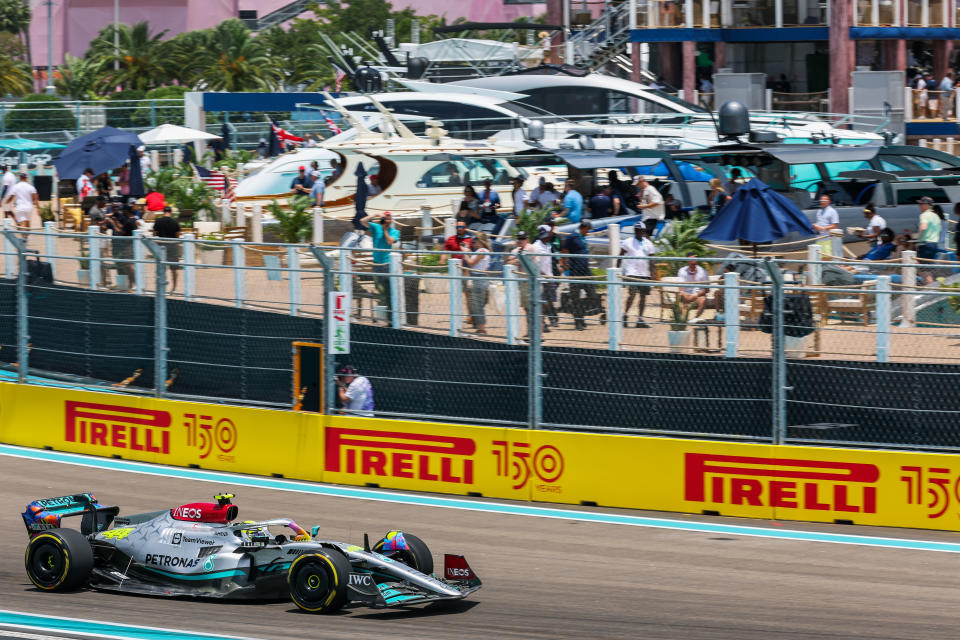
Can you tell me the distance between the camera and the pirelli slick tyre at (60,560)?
944 centimetres

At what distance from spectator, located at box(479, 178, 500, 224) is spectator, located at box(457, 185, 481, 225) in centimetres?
17

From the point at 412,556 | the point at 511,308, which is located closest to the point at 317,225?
the point at 511,308

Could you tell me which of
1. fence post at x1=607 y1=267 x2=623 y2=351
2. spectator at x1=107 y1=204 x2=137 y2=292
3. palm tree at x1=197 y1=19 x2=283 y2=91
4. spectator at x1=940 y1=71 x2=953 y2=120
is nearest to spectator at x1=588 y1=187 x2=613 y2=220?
spectator at x1=107 y1=204 x2=137 y2=292

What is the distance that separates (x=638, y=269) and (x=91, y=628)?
375 inches

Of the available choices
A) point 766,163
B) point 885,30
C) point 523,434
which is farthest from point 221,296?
point 885,30

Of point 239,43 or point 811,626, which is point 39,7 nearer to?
point 239,43

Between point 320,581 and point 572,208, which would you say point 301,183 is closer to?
point 572,208

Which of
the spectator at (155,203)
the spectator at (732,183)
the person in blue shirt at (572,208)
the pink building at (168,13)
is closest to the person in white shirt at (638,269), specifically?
the person in blue shirt at (572,208)

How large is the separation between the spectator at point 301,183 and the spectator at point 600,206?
6524mm

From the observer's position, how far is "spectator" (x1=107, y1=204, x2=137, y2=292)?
15188mm

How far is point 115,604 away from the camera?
9.37 meters

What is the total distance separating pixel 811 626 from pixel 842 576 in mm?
1462

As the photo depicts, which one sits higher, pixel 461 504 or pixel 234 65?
pixel 234 65

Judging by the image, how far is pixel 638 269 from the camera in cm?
1681
